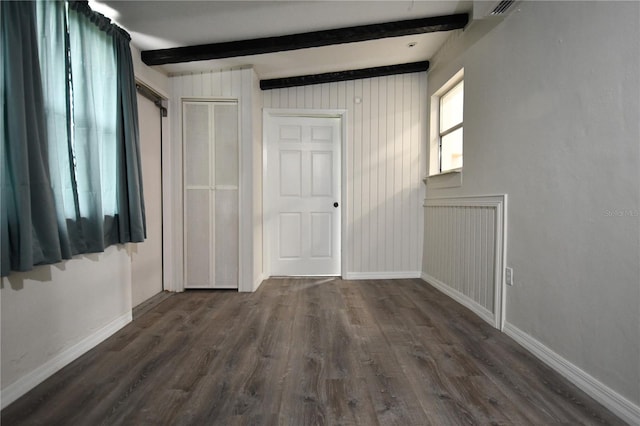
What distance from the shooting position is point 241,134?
301cm

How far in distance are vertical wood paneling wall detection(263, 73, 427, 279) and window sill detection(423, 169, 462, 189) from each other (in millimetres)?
165

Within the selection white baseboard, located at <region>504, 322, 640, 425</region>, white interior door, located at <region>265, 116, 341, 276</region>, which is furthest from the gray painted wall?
white interior door, located at <region>265, 116, 341, 276</region>

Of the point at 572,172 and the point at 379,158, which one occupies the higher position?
the point at 379,158

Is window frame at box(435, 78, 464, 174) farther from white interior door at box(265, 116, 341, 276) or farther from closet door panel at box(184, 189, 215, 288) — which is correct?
closet door panel at box(184, 189, 215, 288)

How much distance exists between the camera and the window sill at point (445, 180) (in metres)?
2.77

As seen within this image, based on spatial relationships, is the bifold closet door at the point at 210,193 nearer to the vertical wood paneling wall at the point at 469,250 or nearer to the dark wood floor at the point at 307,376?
the dark wood floor at the point at 307,376

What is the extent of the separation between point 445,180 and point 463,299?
1181 millimetres

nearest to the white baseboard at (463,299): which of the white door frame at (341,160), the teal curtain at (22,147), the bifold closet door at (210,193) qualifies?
the white door frame at (341,160)

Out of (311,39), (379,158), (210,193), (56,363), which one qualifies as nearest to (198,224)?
(210,193)

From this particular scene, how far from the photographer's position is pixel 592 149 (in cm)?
144

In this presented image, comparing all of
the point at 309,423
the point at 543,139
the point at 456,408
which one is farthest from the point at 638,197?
the point at 309,423

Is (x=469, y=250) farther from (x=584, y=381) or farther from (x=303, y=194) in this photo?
(x=303, y=194)

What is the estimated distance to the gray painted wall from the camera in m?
1.28

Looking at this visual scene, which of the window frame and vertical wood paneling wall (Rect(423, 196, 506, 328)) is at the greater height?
the window frame
